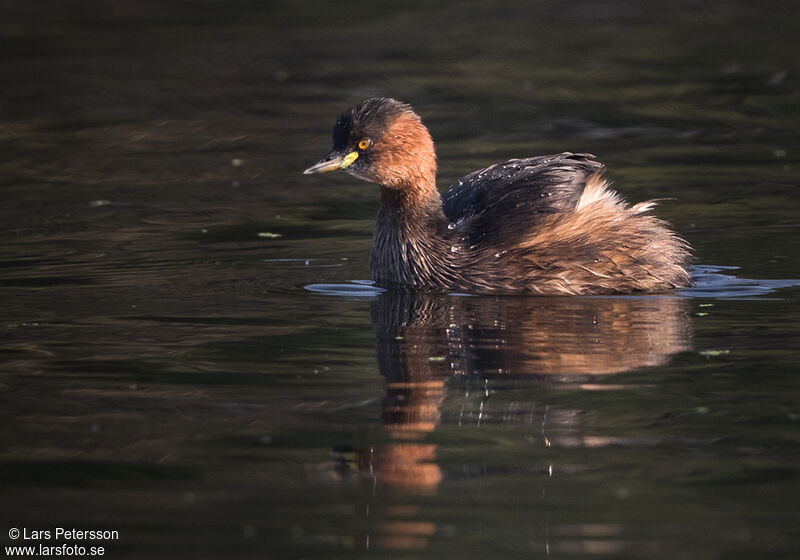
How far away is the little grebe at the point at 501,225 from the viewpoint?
953cm

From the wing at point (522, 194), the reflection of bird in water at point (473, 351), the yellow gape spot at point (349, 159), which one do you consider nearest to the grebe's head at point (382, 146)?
the yellow gape spot at point (349, 159)

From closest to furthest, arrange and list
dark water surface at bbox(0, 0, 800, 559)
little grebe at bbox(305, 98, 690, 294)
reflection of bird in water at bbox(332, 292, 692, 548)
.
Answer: dark water surface at bbox(0, 0, 800, 559), reflection of bird in water at bbox(332, 292, 692, 548), little grebe at bbox(305, 98, 690, 294)

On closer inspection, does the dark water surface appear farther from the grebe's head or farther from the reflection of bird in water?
the grebe's head

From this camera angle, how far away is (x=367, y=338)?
8.42 meters

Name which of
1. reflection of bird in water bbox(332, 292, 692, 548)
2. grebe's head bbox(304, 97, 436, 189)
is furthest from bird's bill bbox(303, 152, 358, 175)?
reflection of bird in water bbox(332, 292, 692, 548)

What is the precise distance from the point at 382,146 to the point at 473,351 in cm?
248

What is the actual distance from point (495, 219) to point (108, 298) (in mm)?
2619

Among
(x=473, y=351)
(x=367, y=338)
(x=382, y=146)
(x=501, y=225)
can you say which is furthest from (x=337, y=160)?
(x=473, y=351)

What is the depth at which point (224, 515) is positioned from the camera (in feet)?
18.9

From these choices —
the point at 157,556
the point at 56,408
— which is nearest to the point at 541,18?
the point at 56,408

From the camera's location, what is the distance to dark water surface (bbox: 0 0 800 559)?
18.9 feet

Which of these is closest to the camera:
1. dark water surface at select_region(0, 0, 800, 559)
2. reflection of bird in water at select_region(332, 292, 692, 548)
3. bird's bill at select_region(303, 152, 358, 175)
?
dark water surface at select_region(0, 0, 800, 559)

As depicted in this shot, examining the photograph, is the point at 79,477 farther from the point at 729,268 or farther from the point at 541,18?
the point at 541,18

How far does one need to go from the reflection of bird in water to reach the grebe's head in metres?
0.90
